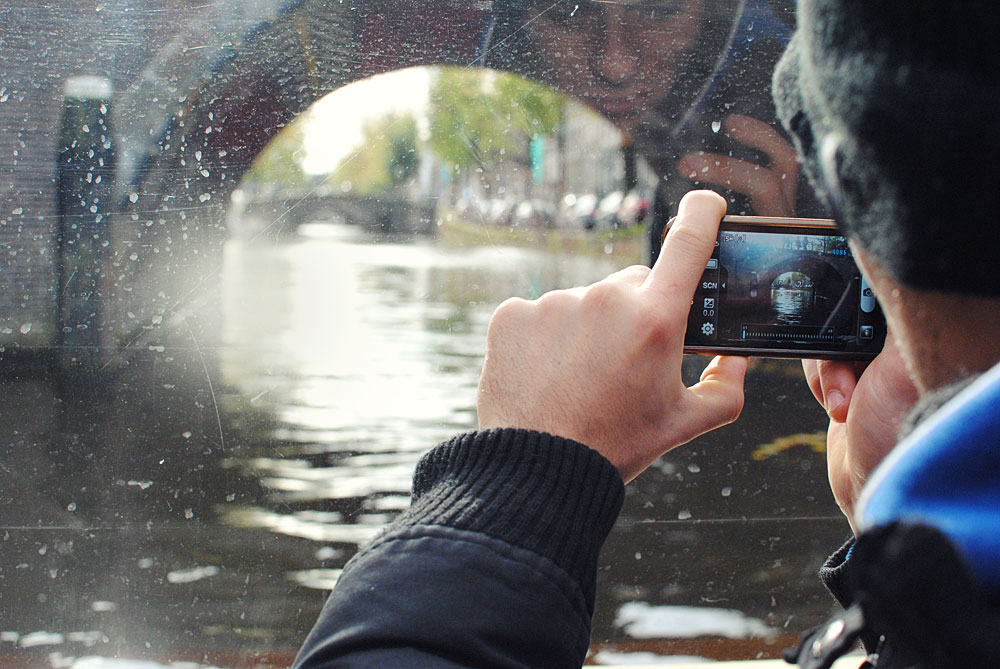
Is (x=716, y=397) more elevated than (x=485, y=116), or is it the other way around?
(x=485, y=116)

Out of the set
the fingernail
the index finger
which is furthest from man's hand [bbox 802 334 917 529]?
the index finger

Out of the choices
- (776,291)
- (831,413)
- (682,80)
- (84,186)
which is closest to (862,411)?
(831,413)

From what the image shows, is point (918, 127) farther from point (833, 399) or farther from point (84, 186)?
point (84, 186)

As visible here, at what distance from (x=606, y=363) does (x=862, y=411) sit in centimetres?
33

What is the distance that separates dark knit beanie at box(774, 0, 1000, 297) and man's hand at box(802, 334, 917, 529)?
0.45m

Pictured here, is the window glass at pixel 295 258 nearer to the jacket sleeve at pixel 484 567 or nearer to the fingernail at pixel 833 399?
the fingernail at pixel 833 399

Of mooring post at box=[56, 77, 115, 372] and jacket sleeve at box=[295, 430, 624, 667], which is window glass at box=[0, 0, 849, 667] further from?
jacket sleeve at box=[295, 430, 624, 667]

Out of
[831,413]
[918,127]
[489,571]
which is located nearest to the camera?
[918,127]

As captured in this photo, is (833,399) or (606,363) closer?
(606,363)

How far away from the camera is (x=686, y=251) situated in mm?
927

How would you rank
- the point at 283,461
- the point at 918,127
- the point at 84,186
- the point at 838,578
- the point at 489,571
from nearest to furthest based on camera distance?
the point at 918,127 < the point at 489,571 < the point at 838,578 < the point at 84,186 < the point at 283,461

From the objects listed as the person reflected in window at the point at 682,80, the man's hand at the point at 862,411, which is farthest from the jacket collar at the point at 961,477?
the person reflected in window at the point at 682,80

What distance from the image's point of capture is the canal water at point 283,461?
4.88 feet

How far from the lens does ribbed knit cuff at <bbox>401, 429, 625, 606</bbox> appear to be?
2.52 feet
